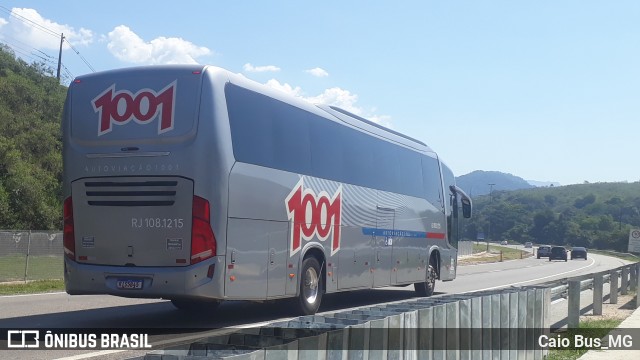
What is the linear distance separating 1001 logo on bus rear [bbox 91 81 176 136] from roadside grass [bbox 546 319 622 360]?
638cm

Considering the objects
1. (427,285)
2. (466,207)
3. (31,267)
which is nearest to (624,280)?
(466,207)

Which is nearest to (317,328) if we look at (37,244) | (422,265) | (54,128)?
(422,265)

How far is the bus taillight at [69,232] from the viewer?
1210cm

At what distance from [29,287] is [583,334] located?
563 inches

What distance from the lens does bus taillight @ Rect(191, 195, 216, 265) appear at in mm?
11320

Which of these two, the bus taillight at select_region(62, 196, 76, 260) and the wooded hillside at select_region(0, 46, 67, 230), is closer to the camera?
the bus taillight at select_region(62, 196, 76, 260)

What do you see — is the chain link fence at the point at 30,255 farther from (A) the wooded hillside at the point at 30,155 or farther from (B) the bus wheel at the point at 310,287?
(A) the wooded hillside at the point at 30,155

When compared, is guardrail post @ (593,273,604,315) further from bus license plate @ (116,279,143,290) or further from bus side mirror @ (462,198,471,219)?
bus license plate @ (116,279,143,290)

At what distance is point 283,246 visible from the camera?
1320 cm

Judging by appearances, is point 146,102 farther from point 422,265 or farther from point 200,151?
point 422,265

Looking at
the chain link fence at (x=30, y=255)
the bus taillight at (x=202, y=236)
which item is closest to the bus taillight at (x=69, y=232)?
the bus taillight at (x=202, y=236)

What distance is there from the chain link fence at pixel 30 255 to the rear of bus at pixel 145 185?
12617 mm

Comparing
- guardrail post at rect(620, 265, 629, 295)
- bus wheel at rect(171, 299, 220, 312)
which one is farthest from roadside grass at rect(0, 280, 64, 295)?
guardrail post at rect(620, 265, 629, 295)

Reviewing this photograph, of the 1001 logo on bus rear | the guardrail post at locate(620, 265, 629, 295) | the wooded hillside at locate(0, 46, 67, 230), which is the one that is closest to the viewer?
the 1001 logo on bus rear
